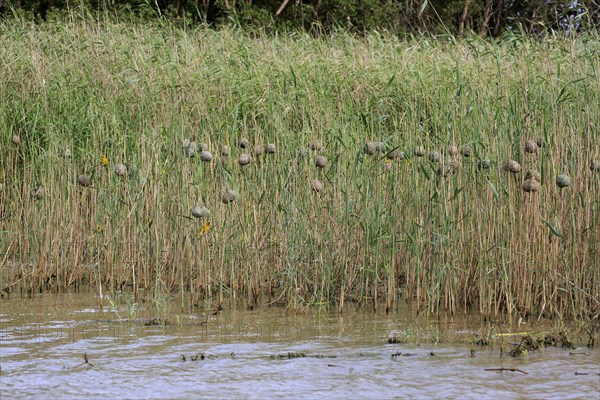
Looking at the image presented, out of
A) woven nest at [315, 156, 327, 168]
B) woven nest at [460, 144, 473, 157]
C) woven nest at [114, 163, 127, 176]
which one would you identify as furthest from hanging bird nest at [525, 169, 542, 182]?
woven nest at [114, 163, 127, 176]

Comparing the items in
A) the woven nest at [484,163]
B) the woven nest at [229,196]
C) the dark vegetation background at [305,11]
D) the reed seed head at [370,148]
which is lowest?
the woven nest at [229,196]

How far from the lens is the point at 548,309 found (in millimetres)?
4953

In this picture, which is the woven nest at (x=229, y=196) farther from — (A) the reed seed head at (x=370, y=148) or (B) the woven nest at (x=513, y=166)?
(B) the woven nest at (x=513, y=166)

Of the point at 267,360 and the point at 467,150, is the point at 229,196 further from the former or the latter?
the point at 267,360

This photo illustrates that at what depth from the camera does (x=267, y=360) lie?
3980mm

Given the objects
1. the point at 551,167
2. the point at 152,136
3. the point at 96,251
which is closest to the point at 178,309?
the point at 96,251

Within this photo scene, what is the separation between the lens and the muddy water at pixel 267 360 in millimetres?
3516

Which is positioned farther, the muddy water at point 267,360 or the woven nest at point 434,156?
the woven nest at point 434,156

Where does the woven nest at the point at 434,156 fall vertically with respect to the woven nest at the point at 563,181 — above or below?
above

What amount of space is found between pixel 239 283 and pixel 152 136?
148 cm

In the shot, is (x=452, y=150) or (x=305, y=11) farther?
(x=305, y=11)

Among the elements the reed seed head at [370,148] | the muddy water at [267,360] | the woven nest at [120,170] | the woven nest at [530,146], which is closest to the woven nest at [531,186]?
the woven nest at [530,146]

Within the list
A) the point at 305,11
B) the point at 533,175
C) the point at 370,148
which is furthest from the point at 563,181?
the point at 305,11

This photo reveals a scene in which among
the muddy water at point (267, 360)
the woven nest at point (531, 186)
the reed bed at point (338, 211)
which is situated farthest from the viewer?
the reed bed at point (338, 211)
